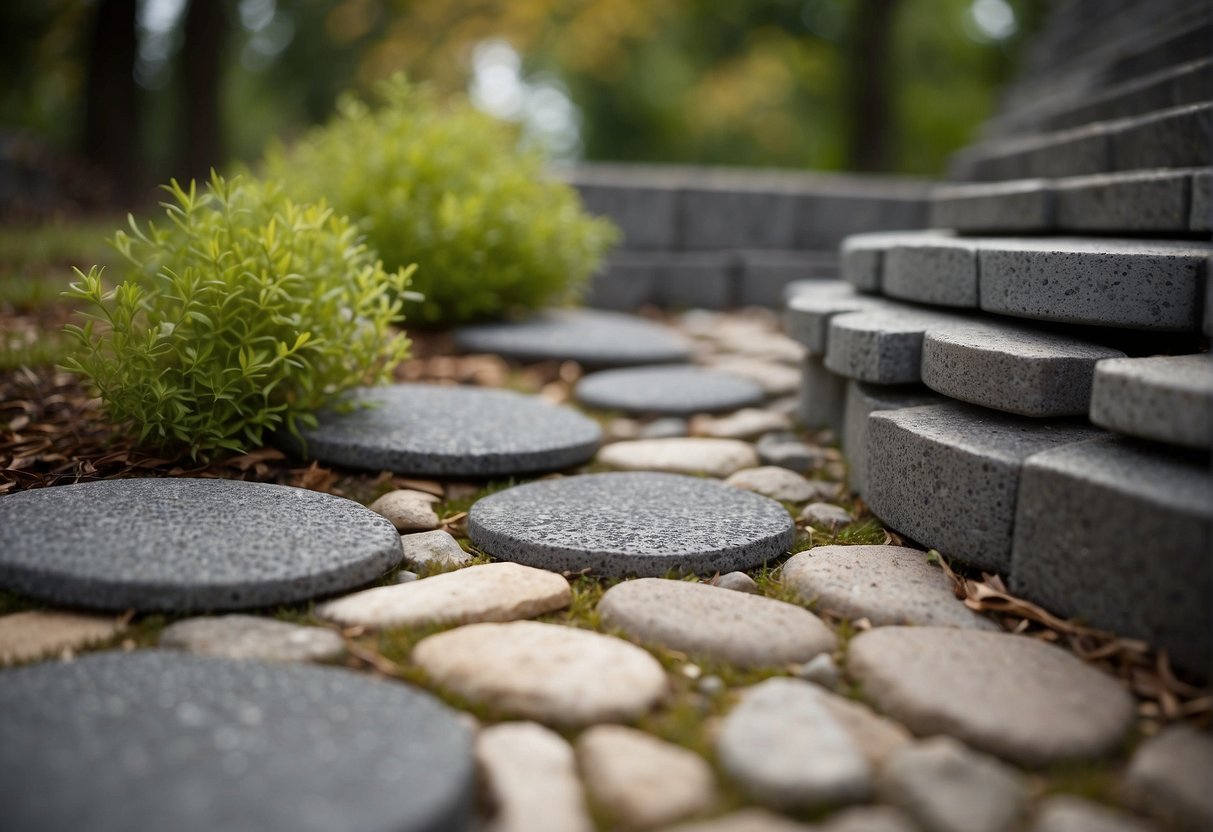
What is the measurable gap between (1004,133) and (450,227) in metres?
3.47

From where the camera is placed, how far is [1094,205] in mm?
2631

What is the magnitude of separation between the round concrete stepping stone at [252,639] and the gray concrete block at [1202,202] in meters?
2.10

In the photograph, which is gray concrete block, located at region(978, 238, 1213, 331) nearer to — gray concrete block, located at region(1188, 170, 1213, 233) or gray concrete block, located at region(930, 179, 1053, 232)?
gray concrete block, located at region(1188, 170, 1213, 233)

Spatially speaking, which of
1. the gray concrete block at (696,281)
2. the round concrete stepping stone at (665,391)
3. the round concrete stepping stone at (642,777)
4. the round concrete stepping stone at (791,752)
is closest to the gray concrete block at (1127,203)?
the round concrete stepping stone at (665,391)

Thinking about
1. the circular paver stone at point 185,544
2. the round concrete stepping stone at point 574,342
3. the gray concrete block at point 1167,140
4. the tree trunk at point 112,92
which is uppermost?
the tree trunk at point 112,92

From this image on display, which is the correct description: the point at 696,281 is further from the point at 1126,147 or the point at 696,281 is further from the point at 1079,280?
the point at 1079,280

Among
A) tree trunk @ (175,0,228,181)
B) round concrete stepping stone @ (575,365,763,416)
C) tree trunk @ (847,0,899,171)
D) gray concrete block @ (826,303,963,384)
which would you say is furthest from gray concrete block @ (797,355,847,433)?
tree trunk @ (847,0,899,171)

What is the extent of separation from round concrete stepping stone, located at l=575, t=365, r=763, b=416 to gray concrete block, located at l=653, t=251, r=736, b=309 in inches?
74.7

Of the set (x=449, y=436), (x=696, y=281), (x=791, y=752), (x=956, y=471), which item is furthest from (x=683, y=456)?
(x=696, y=281)

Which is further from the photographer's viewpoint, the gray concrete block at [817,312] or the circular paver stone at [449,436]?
the gray concrete block at [817,312]

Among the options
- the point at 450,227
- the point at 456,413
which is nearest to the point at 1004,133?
the point at 450,227

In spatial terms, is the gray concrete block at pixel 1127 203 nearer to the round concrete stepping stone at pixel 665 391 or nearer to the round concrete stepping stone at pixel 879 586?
the round concrete stepping stone at pixel 879 586

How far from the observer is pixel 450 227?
12.2ft

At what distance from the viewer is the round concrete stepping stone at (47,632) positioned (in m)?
1.54
